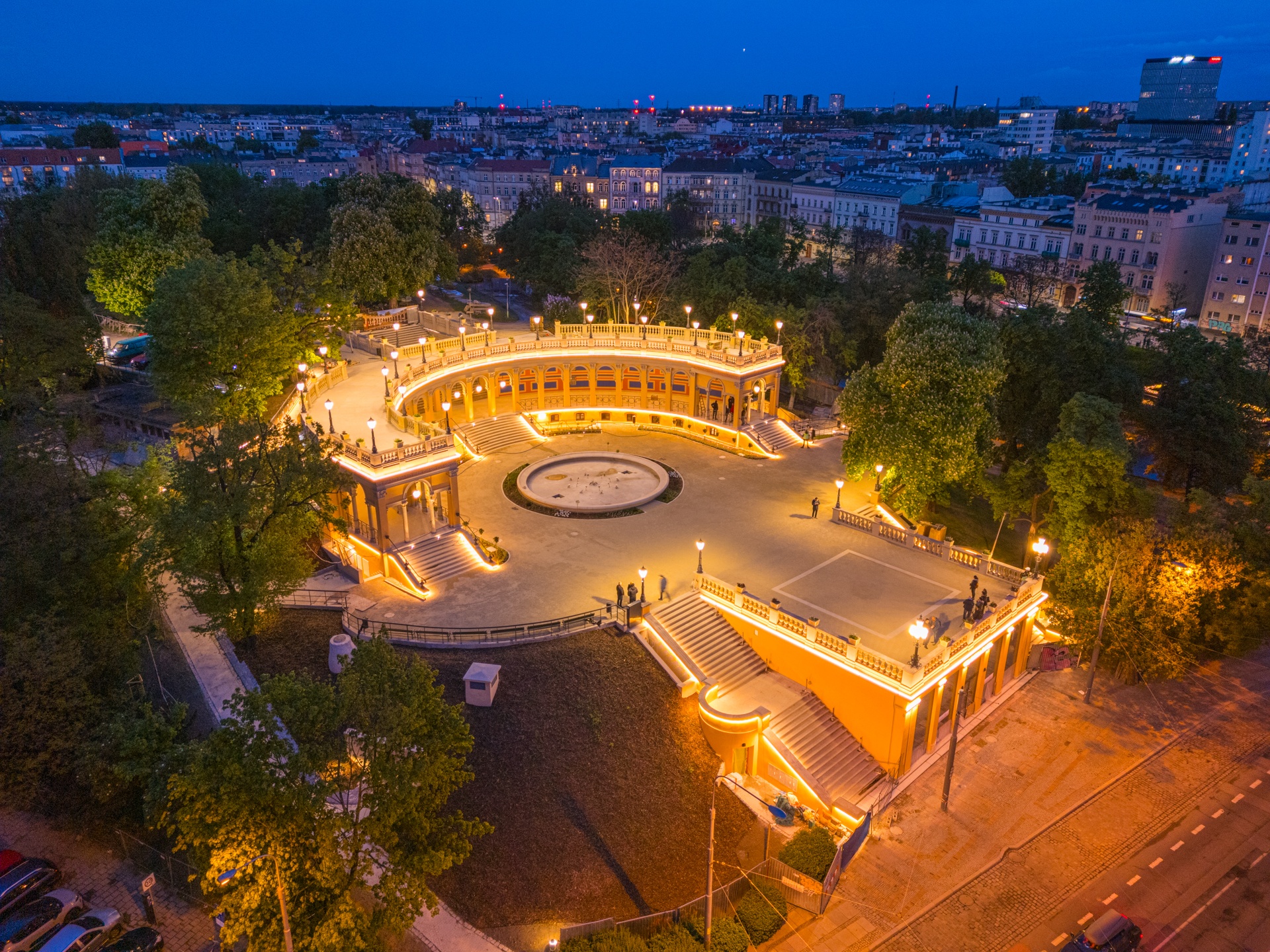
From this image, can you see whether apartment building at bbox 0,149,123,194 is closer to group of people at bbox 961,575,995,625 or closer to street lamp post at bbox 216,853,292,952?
street lamp post at bbox 216,853,292,952

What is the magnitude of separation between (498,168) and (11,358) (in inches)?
4056

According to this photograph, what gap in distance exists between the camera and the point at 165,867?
25156mm

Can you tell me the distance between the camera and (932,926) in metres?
25.1

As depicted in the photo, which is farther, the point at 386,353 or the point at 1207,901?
the point at 386,353

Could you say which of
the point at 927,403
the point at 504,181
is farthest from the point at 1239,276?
the point at 504,181

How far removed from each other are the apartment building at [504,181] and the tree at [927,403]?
110719mm

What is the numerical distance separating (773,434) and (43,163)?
473 ft

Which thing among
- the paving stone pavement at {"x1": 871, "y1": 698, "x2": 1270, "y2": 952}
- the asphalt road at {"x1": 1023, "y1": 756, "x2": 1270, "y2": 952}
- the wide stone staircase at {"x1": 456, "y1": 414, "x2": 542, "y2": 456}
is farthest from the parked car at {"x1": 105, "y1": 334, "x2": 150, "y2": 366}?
the asphalt road at {"x1": 1023, "y1": 756, "x2": 1270, "y2": 952}

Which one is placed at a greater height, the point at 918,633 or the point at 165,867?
the point at 918,633

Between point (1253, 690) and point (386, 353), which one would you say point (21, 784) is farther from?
point (1253, 690)

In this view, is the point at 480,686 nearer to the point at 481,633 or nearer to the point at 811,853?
the point at 481,633

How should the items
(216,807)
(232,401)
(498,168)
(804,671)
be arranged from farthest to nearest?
(498,168) < (232,401) < (804,671) < (216,807)

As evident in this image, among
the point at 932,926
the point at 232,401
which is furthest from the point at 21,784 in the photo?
the point at 932,926

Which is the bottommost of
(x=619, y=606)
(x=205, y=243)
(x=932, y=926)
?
(x=932, y=926)
